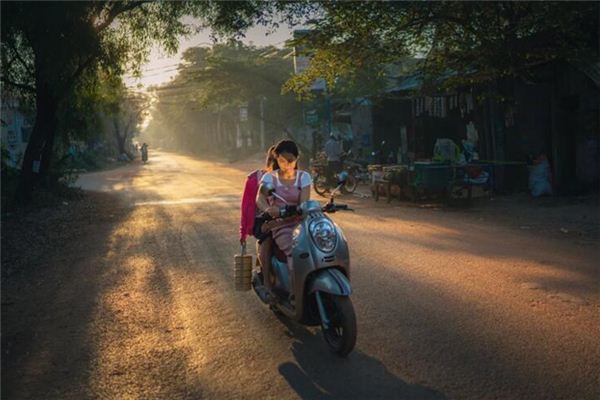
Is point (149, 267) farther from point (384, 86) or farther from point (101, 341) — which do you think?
point (384, 86)

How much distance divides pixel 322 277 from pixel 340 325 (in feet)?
1.26

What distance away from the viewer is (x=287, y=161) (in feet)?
16.0

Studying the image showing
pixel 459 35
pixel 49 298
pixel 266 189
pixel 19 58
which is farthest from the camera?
pixel 19 58

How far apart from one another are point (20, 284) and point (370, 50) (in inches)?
378

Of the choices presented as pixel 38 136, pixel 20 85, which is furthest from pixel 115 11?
pixel 38 136

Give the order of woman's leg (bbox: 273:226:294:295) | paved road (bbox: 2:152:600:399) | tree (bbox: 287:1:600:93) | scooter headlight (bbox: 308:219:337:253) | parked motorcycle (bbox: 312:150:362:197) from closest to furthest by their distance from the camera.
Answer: paved road (bbox: 2:152:600:399) < scooter headlight (bbox: 308:219:337:253) < woman's leg (bbox: 273:226:294:295) < tree (bbox: 287:1:600:93) < parked motorcycle (bbox: 312:150:362:197)

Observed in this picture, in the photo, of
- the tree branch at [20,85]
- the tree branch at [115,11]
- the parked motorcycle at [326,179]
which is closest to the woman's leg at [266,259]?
the tree branch at [115,11]

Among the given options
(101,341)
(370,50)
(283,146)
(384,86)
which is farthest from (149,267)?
(384,86)

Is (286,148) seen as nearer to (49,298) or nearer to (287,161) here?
(287,161)

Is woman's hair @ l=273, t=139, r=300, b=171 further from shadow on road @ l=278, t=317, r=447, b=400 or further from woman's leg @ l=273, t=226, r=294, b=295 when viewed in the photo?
shadow on road @ l=278, t=317, r=447, b=400

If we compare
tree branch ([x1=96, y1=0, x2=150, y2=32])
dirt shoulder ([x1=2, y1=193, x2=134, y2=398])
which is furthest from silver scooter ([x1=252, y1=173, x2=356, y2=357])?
tree branch ([x1=96, y1=0, x2=150, y2=32])

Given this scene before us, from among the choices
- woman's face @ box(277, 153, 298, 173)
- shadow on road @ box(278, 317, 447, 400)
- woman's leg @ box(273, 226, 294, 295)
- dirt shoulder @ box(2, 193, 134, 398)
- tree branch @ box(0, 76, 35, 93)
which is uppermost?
tree branch @ box(0, 76, 35, 93)

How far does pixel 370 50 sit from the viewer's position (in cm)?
1380

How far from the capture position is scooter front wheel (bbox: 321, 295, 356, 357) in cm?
409
